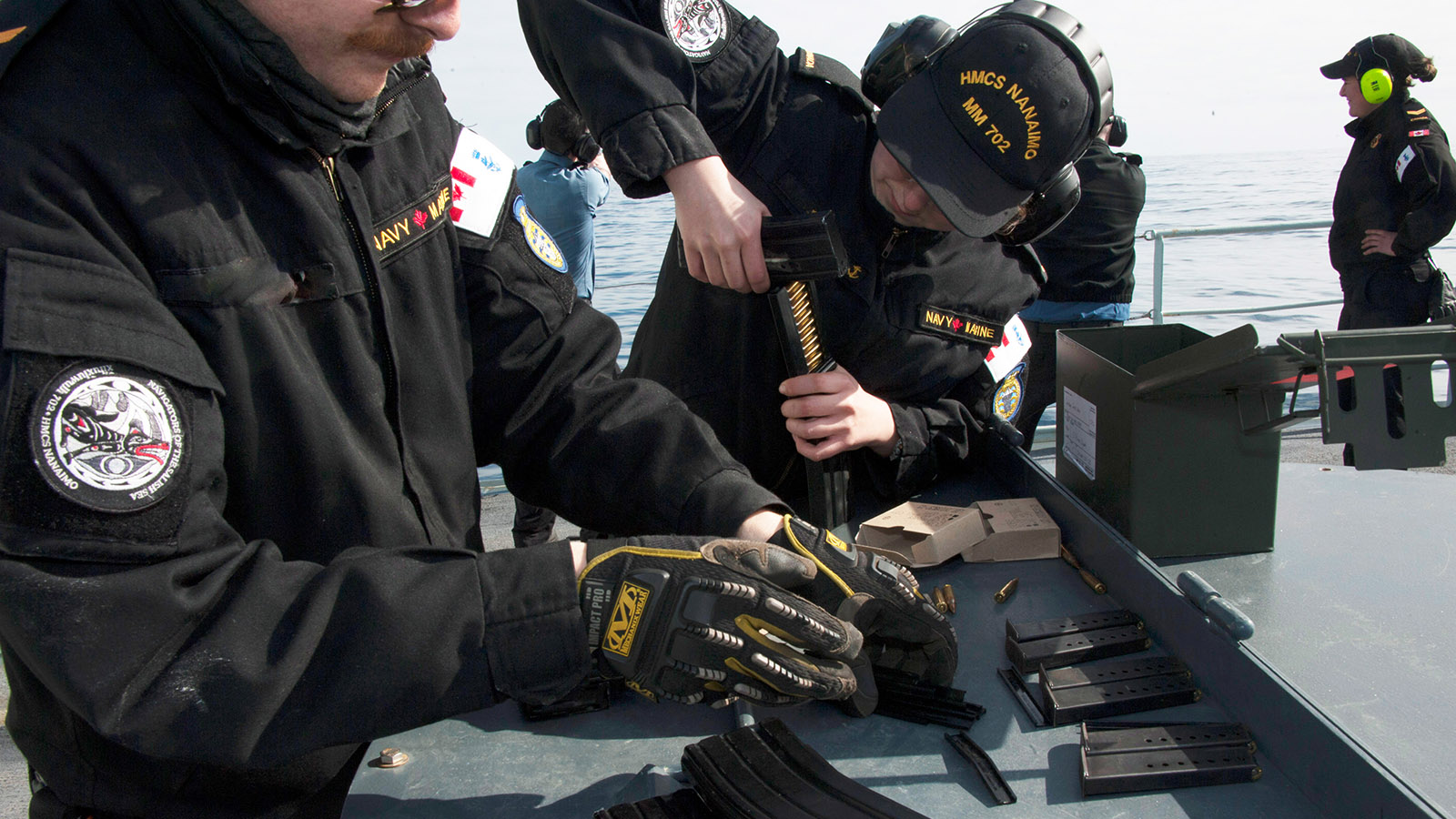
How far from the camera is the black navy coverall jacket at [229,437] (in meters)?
0.78

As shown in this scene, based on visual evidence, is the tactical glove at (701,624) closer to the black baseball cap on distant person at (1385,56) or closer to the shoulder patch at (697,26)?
the shoulder patch at (697,26)

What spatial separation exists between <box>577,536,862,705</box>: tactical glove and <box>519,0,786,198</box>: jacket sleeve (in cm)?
77

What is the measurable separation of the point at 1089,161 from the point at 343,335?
11.7 feet

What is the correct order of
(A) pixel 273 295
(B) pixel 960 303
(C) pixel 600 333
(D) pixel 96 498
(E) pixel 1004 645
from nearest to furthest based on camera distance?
(D) pixel 96 498 < (A) pixel 273 295 < (E) pixel 1004 645 < (C) pixel 600 333 < (B) pixel 960 303

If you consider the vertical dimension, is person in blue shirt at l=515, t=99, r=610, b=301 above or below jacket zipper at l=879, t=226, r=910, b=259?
above

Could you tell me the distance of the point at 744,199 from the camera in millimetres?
1550

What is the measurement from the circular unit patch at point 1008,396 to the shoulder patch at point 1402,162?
12.4ft

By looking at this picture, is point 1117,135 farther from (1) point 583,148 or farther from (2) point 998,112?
(2) point 998,112

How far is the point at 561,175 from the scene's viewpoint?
175 inches

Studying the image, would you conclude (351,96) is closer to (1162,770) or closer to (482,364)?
(482,364)

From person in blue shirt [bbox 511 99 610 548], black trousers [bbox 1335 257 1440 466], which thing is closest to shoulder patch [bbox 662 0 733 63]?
person in blue shirt [bbox 511 99 610 548]

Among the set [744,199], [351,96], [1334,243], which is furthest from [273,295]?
[1334,243]

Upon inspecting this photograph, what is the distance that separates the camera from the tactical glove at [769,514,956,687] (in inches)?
48.3

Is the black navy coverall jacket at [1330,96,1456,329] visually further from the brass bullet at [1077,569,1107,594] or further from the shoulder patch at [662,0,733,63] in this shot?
the shoulder patch at [662,0,733,63]
